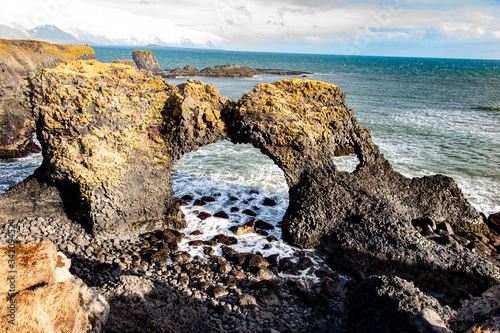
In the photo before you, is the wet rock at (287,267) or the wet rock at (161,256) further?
the wet rock at (287,267)

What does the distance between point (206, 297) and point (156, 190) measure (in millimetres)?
5742

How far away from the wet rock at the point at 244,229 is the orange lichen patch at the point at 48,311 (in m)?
7.99

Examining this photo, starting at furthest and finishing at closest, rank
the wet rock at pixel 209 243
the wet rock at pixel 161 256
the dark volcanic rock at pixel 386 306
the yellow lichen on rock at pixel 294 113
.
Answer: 1. the yellow lichen on rock at pixel 294 113
2. the wet rock at pixel 209 243
3. the wet rock at pixel 161 256
4. the dark volcanic rock at pixel 386 306

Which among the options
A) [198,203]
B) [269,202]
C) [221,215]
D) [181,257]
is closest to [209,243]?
[181,257]

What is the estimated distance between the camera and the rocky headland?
32.2 ft

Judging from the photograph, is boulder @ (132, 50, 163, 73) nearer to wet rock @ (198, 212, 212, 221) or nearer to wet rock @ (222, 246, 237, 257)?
wet rock @ (198, 212, 212, 221)

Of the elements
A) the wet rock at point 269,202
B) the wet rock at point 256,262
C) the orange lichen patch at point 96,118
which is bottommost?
the wet rock at point 256,262

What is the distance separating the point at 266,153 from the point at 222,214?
3.82m

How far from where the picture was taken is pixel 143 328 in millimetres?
7148

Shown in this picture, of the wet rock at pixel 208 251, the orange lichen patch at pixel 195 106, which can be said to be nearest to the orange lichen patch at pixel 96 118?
the orange lichen patch at pixel 195 106

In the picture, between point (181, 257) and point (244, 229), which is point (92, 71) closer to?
point (181, 257)

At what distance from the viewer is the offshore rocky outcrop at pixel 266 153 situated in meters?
11.6

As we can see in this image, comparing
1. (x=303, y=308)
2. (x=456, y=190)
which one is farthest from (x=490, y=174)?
(x=303, y=308)

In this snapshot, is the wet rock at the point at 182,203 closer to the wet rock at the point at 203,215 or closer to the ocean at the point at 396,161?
the ocean at the point at 396,161
